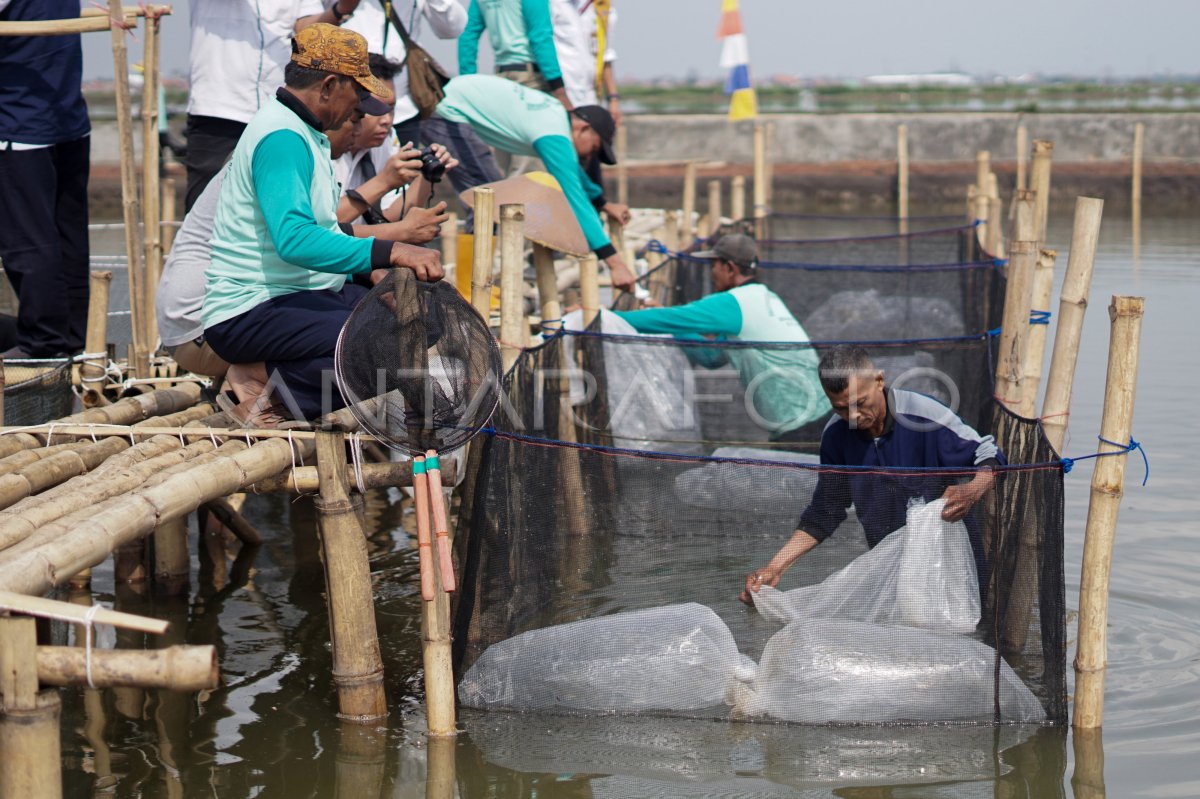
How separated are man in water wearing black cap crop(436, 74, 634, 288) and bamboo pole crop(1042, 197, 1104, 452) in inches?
91.1

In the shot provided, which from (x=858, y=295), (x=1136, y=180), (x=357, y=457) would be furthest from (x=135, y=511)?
(x=1136, y=180)

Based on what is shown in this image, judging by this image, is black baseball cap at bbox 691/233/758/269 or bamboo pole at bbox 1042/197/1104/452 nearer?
bamboo pole at bbox 1042/197/1104/452

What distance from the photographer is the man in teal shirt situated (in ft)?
26.2

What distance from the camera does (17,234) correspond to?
19.8 feet

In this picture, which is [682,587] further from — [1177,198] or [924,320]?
[1177,198]

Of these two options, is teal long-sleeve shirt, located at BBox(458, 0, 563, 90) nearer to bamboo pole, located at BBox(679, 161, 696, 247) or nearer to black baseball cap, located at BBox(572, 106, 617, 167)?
black baseball cap, located at BBox(572, 106, 617, 167)

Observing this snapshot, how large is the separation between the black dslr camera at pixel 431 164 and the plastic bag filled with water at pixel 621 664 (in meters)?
1.76

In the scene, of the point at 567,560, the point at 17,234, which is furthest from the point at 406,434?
the point at 17,234

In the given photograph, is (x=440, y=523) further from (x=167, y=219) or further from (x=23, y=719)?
(x=167, y=219)

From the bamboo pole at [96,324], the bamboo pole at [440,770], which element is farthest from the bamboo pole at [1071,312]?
the bamboo pole at [96,324]

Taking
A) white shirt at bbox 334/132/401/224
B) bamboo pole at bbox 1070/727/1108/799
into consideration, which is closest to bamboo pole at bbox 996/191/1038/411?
bamboo pole at bbox 1070/727/1108/799

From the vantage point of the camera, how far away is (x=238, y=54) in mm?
6406

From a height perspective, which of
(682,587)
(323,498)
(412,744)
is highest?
(323,498)

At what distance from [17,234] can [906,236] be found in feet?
21.0
